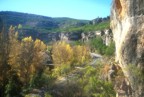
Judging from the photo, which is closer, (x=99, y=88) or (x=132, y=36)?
(x=132, y=36)

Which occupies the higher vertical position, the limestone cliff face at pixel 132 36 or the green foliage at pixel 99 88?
the limestone cliff face at pixel 132 36

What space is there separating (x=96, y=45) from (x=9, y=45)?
96536mm

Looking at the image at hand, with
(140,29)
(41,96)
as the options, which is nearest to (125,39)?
(140,29)

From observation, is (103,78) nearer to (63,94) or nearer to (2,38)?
(63,94)

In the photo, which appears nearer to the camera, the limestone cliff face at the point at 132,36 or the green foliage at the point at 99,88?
the limestone cliff face at the point at 132,36

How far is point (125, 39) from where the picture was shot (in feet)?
92.5

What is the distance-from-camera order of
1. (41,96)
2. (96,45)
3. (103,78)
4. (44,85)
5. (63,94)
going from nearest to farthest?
(103,78) → (41,96) → (63,94) → (44,85) → (96,45)

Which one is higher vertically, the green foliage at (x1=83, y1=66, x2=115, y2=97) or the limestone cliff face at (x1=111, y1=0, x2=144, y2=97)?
the limestone cliff face at (x1=111, y1=0, x2=144, y2=97)

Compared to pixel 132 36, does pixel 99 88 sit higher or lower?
lower

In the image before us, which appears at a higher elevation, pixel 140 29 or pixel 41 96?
pixel 140 29

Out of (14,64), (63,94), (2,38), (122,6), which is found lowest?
(63,94)

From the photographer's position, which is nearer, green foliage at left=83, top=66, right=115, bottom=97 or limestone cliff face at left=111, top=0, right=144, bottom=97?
limestone cliff face at left=111, top=0, right=144, bottom=97

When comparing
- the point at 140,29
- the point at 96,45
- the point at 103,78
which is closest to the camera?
the point at 140,29

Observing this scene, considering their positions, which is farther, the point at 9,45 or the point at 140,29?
the point at 9,45
